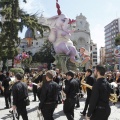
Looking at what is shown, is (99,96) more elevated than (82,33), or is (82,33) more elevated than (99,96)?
(82,33)

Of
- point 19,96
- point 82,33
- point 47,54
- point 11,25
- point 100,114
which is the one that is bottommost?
point 100,114

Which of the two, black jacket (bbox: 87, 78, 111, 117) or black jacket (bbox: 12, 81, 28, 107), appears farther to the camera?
black jacket (bbox: 12, 81, 28, 107)

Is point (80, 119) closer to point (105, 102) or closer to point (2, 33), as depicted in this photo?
point (105, 102)

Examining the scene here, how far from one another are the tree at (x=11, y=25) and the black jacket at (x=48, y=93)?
901 inches

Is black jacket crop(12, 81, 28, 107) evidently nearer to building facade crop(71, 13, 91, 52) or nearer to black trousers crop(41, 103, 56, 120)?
black trousers crop(41, 103, 56, 120)

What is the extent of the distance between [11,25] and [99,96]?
2502 cm

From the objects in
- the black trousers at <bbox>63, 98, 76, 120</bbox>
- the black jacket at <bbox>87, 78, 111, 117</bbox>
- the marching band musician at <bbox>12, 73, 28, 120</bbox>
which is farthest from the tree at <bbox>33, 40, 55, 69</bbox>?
the black jacket at <bbox>87, 78, 111, 117</bbox>

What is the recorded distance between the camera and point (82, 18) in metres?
93.3

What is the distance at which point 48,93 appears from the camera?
6586mm

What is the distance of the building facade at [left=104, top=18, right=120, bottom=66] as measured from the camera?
156m

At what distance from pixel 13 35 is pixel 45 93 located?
23388 mm

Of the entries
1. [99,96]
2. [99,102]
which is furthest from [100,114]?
[99,96]

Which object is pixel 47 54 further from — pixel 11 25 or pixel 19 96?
pixel 19 96

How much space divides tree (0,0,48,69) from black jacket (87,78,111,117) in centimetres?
2456
